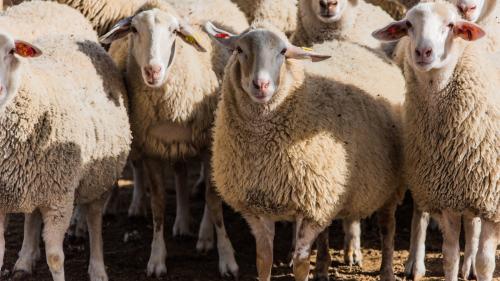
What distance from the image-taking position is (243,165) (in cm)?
600

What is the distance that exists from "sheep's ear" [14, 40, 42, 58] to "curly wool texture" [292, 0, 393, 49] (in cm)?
269

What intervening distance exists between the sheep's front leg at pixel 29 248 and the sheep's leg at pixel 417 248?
2.70m

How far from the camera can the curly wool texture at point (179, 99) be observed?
695 centimetres

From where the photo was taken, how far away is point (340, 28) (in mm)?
7832

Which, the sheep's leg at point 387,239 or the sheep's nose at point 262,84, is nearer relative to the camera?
the sheep's nose at point 262,84

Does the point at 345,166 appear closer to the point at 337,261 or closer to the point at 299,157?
the point at 299,157

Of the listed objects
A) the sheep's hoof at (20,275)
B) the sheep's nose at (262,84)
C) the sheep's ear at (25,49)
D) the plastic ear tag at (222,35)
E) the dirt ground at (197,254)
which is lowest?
the sheep's hoof at (20,275)

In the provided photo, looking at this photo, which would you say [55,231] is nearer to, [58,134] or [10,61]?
[58,134]

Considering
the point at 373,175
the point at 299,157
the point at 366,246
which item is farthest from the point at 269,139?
the point at 366,246

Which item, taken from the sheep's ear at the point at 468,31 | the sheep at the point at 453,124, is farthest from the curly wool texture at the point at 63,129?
the sheep's ear at the point at 468,31

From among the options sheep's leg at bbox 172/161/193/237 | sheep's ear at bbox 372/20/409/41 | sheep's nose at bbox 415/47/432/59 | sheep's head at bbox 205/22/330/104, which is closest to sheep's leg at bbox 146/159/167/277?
sheep's leg at bbox 172/161/193/237

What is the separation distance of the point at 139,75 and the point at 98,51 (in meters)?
0.35

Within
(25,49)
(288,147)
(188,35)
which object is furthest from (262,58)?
(25,49)

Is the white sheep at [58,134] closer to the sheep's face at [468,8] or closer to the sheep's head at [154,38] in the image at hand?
the sheep's head at [154,38]
